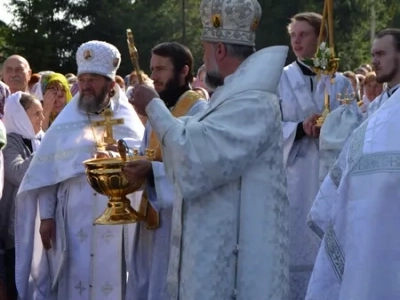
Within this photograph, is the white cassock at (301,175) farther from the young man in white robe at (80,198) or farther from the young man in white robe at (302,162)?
the young man in white robe at (80,198)

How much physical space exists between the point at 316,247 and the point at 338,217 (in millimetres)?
3856

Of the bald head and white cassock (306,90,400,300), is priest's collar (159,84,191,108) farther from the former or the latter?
the bald head

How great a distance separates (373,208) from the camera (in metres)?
3.54

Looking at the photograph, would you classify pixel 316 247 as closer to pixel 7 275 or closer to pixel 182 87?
pixel 182 87

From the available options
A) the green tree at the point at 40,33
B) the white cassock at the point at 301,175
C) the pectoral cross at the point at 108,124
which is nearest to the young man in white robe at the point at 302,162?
the white cassock at the point at 301,175

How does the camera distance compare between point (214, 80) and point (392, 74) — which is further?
point (392, 74)

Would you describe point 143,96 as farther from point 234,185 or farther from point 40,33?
point 40,33

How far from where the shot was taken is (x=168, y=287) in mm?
5074

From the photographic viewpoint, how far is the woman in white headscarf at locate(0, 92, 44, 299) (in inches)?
310

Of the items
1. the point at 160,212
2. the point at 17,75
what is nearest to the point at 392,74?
the point at 160,212

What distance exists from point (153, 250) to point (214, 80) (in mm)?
1827

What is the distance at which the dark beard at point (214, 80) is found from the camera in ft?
15.9

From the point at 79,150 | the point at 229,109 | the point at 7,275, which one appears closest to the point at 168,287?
the point at 229,109

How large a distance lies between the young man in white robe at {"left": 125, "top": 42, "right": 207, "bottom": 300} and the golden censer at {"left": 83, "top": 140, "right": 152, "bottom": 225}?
0.64 ft
